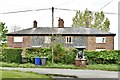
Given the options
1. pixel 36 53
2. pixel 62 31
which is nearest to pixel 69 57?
pixel 36 53

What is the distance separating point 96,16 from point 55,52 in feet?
151

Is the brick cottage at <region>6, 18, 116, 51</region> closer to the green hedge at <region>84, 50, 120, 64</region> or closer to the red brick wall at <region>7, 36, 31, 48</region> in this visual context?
the red brick wall at <region>7, 36, 31, 48</region>

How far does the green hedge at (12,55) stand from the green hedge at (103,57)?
806 centimetres

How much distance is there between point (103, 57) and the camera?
137ft

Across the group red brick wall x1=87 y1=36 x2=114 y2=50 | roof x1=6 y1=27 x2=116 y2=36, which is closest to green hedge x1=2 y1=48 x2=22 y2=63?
roof x1=6 y1=27 x2=116 y2=36

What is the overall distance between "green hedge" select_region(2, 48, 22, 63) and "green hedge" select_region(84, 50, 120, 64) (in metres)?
8.06

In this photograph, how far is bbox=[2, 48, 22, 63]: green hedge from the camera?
4209 centimetres

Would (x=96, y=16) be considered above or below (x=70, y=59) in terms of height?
above

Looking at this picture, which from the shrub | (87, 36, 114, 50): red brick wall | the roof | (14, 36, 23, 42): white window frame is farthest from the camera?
(14, 36, 23, 42): white window frame

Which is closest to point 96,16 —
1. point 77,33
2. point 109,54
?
point 77,33

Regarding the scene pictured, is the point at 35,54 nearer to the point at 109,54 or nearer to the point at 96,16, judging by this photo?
the point at 109,54

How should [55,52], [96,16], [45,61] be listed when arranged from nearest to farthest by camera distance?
[45,61], [55,52], [96,16]

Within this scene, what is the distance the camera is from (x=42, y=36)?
206 feet

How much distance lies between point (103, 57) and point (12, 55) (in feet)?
36.2
